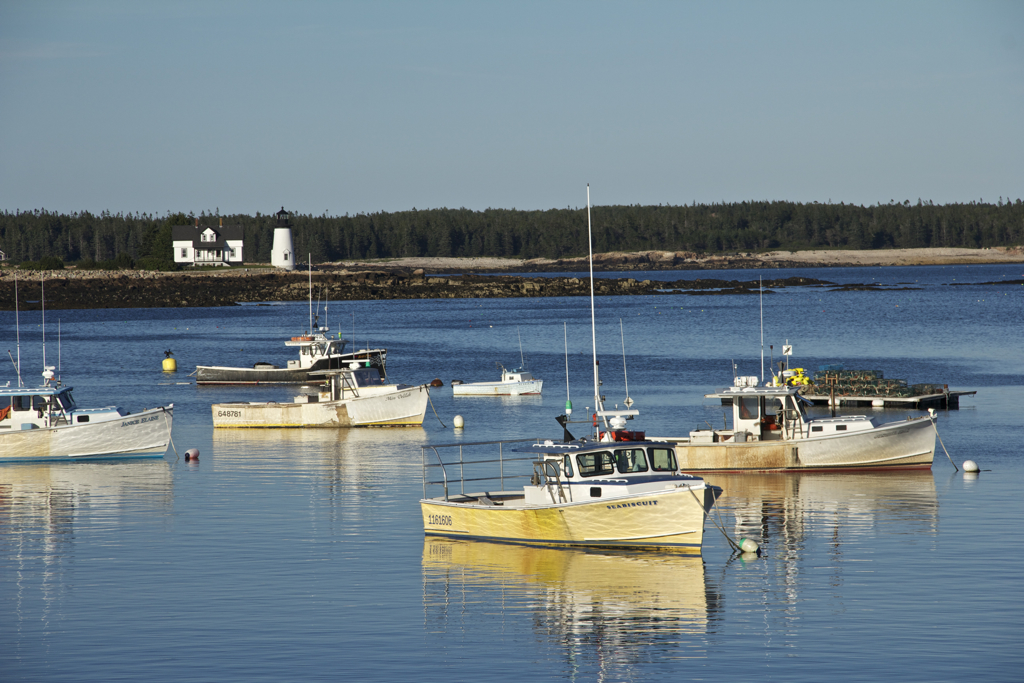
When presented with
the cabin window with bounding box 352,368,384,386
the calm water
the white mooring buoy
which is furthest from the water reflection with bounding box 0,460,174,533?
the white mooring buoy


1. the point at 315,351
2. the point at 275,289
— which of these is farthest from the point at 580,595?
the point at 275,289

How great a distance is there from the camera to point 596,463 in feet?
83.3

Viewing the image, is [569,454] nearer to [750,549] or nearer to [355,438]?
[750,549]

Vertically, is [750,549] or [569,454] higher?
[569,454]

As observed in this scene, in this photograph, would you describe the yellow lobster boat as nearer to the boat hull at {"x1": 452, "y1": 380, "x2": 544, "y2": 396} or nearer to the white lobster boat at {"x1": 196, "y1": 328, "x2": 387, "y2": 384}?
the boat hull at {"x1": 452, "y1": 380, "x2": 544, "y2": 396}

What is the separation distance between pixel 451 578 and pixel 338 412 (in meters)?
24.4

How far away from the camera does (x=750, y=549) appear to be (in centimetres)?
2536

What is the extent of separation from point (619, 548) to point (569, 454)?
2.22 metres

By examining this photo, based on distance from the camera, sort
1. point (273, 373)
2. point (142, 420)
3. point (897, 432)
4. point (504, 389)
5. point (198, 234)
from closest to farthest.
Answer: point (897, 432) → point (142, 420) → point (504, 389) → point (273, 373) → point (198, 234)

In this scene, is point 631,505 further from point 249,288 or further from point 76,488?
point 249,288

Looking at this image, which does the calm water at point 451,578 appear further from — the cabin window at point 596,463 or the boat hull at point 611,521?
the cabin window at point 596,463

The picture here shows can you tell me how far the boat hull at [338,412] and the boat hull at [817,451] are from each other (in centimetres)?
1527

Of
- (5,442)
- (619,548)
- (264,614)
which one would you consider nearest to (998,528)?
(619,548)

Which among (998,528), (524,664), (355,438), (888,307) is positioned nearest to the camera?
(524,664)
